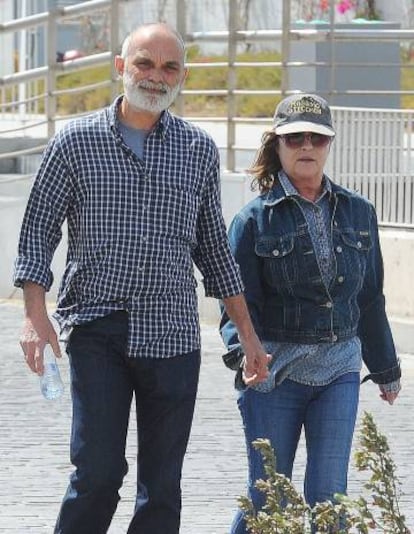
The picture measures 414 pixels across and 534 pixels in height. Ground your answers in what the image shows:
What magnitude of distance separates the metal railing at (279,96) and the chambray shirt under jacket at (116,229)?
6312 mm

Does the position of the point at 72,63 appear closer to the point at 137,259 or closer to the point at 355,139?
the point at 355,139

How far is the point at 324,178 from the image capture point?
5613 mm

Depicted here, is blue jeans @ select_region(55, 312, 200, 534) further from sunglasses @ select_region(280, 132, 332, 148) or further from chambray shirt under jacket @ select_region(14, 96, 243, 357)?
sunglasses @ select_region(280, 132, 332, 148)

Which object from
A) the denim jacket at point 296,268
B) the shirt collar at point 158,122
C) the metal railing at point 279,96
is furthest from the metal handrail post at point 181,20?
the shirt collar at point 158,122

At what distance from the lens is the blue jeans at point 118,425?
515 centimetres

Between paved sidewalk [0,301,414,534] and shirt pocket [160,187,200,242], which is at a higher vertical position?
shirt pocket [160,187,200,242]

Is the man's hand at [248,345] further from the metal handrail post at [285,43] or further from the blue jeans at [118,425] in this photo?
the metal handrail post at [285,43]

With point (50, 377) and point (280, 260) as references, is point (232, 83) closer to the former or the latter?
point (280, 260)

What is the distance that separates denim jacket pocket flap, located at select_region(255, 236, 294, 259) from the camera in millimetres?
5438

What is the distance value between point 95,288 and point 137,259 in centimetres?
15

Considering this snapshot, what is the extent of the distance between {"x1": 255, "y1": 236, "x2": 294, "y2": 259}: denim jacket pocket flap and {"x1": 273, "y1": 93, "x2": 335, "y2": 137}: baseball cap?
1.14 feet

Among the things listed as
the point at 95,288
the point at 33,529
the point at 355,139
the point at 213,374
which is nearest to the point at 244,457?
the point at 33,529

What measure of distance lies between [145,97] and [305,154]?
618mm

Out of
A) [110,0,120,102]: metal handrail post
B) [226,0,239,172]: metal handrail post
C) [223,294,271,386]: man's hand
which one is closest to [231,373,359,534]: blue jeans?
[223,294,271,386]: man's hand
